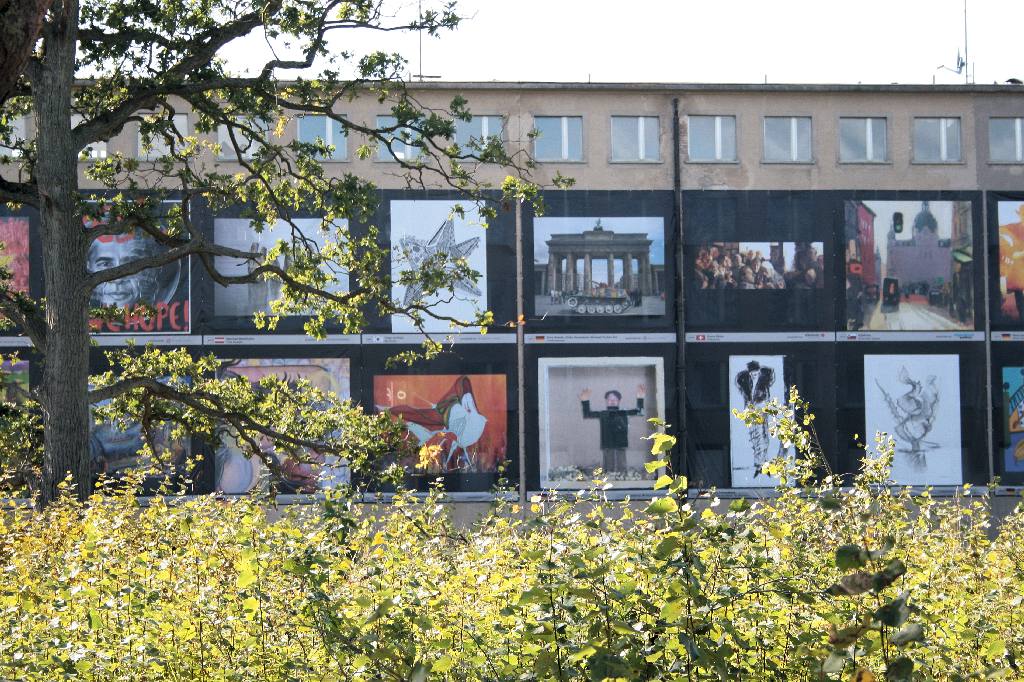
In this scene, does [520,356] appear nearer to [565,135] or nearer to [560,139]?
[560,139]

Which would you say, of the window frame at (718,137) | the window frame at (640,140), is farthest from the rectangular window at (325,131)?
the window frame at (718,137)

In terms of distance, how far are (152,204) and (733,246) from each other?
19.4m

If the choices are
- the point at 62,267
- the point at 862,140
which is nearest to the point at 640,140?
the point at 862,140

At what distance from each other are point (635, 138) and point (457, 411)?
27.3 feet

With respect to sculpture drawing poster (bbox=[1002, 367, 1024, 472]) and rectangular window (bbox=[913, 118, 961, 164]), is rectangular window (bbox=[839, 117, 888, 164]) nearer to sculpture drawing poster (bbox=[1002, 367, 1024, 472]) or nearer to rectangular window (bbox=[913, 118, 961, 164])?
rectangular window (bbox=[913, 118, 961, 164])

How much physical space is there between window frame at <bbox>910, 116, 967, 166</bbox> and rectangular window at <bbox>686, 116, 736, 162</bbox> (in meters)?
4.76

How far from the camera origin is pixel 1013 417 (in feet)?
105

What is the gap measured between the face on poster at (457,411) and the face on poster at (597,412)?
1.14 meters

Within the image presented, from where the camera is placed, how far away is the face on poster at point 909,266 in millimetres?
31781

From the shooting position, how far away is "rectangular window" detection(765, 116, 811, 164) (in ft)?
106

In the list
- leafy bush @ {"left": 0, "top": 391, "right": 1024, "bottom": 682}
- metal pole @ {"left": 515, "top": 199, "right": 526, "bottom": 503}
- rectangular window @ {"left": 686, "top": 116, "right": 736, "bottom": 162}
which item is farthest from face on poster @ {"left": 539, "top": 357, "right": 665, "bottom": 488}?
leafy bush @ {"left": 0, "top": 391, "right": 1024, "bottom": 682}

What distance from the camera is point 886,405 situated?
31547 millimetres

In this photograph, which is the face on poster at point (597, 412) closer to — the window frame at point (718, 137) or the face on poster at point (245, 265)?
the window frame at point (718, 137)

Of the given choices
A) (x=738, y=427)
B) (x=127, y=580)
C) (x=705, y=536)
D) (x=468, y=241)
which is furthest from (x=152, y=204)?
(x=738, y=427)
